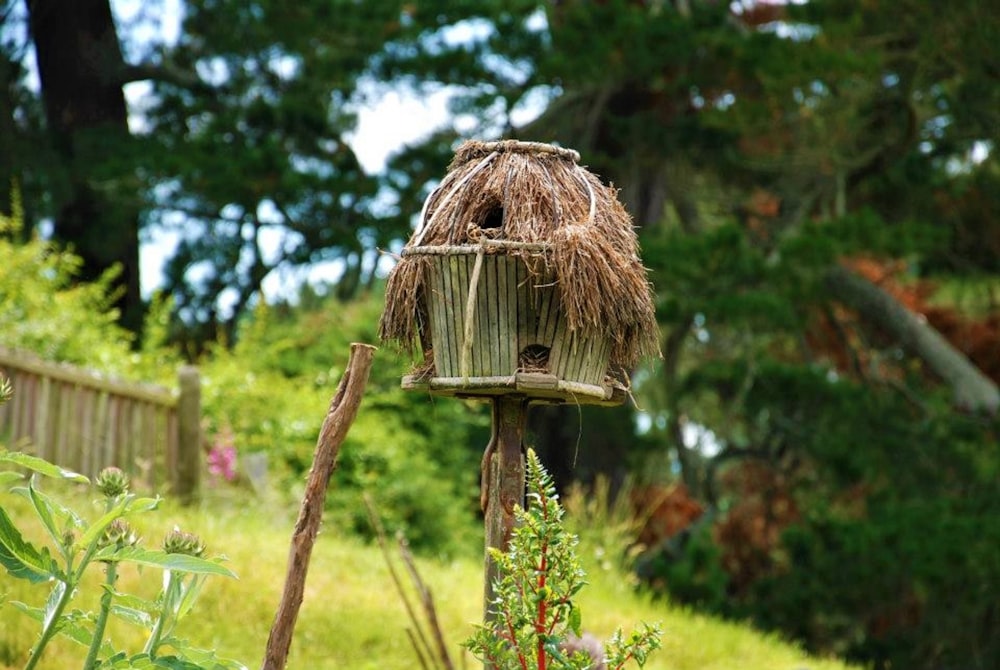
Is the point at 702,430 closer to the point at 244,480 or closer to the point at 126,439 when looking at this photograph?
the point at 244,480

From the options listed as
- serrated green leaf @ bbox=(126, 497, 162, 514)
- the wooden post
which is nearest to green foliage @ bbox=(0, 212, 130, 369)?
the wooden post

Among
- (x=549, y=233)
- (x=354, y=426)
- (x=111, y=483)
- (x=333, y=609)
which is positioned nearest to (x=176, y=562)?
(x=111, y=483)

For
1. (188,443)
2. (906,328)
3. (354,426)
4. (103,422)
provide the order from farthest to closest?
(906,328) → (354,426) → (188,443) → (103,422)

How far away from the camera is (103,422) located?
8.99 meters

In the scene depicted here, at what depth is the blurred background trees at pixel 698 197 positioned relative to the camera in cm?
1130

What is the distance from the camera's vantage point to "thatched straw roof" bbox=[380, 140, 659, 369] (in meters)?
4.05

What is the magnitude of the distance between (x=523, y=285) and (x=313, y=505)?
96 cm

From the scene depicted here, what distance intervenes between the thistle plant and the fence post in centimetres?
624

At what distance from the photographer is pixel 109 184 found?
485 inches

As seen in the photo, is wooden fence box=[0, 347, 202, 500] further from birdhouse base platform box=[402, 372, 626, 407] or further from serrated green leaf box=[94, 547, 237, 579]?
serrated green leaf box=[94, 547, 237, 579]

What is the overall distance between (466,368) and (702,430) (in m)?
15.0

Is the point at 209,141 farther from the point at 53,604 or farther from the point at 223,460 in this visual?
the point at 53,604

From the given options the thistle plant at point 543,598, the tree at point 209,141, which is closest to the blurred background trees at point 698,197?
the tree at point 209,141

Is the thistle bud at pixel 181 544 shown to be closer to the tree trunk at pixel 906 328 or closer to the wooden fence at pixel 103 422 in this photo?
the wooden fence at pixel 103 422
